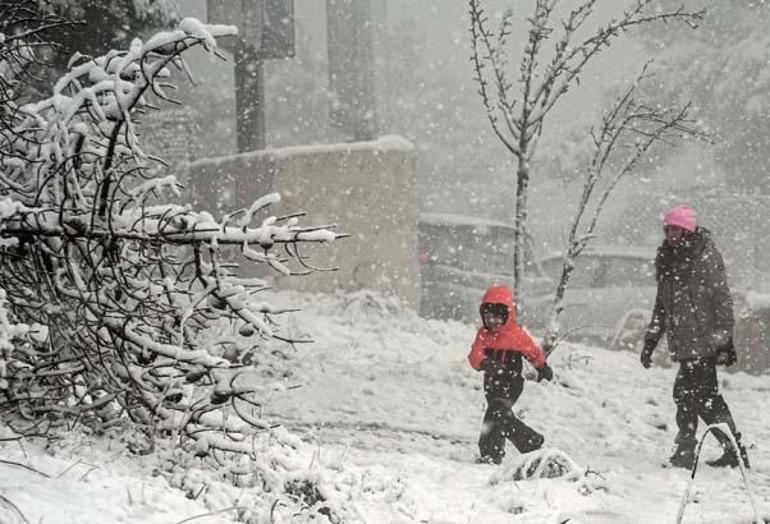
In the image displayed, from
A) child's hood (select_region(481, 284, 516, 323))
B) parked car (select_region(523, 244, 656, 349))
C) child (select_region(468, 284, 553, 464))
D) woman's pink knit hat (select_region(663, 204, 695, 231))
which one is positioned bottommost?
parked car (select_region(523, 244, 656, 349))

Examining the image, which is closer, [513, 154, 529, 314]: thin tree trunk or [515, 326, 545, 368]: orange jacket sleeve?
[515, 326, 545, 368]: orange jacket sleeve

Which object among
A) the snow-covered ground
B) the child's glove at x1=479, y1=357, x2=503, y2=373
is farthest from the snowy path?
the child's glove at x1=479, y1=357, x2=503, y2=373

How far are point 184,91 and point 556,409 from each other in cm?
1557

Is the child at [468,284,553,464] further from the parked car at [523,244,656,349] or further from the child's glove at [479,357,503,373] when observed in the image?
the parked car at [523,244,656,349]

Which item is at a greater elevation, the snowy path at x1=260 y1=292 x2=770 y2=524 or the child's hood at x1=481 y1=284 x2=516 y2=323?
the child's hood at x1=481 y1=284 x2=516 y2=323

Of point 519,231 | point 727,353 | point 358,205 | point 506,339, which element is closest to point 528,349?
point 506,339

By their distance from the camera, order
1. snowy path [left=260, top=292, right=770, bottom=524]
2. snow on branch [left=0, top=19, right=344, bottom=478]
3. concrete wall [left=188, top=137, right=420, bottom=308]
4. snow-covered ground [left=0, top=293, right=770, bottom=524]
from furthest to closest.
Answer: concrete wall [left=188, top=137, right=420, bottom=308]
snowy path [left=260, top=292, right=770, bottom=524]
snow-covered ground [left=0, top=293, right=770, bottom=524]
snow on branch [left=0, top=19, right=344, bottom=478]

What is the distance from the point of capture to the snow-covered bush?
3162mm

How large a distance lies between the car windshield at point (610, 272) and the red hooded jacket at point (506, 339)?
7995mm

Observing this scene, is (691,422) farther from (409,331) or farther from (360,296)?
(360,296)

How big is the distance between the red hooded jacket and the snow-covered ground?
2.60 ft

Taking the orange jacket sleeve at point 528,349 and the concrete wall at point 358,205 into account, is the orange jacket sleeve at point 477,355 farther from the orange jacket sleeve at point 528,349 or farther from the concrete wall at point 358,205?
the concrete wall at point 358,205

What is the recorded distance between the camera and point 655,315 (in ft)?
21.5

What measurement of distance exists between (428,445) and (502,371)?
976 mm
